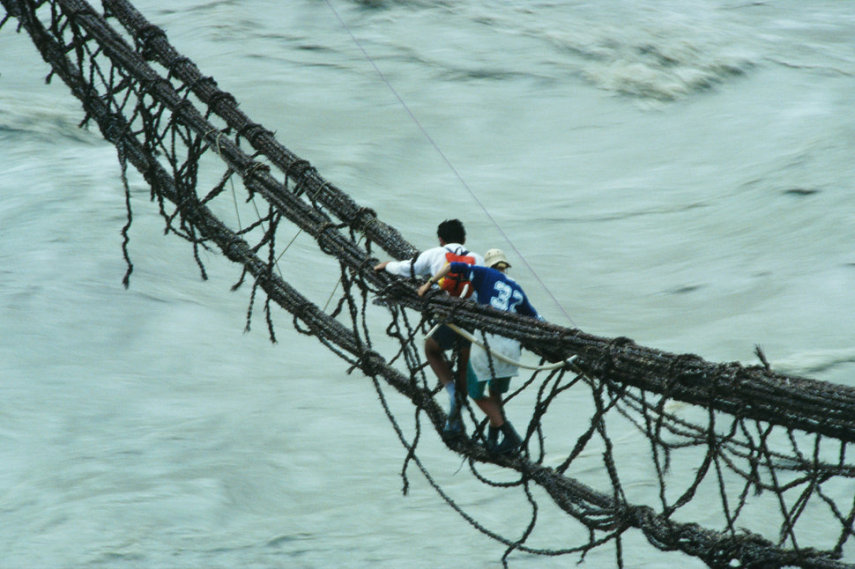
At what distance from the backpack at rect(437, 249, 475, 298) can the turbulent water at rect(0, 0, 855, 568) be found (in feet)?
9.75

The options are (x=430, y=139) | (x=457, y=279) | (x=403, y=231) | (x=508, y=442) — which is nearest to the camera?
(x=457, y=279)


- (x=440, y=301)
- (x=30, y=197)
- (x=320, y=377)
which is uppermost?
(x=440, y=301)

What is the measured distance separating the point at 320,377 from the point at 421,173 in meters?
7.27

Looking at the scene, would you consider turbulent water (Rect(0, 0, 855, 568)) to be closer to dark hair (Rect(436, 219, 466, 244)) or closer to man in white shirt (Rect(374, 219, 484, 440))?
man in white shirt (Rect(374, 219, 484, 440))

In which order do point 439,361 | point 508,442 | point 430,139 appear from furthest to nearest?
1. point 430,139
2. point 439,361
3. point 508,442

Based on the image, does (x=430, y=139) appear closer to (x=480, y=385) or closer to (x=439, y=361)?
(x=439, y=361)

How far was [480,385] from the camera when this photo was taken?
657 cm

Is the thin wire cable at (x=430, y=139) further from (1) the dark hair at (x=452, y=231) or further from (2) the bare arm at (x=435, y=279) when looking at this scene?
(2) the bare arm at (x=435, y=279)

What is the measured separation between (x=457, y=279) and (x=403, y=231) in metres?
9.33

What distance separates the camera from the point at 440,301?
21.0 feet

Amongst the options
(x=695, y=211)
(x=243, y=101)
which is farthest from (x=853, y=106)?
(x=243, y=101)

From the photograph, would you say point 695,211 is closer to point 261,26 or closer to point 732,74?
point 732,74

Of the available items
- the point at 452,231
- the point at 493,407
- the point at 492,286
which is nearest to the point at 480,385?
the point at 493,407

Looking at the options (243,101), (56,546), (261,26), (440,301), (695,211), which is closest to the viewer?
(440,301)
